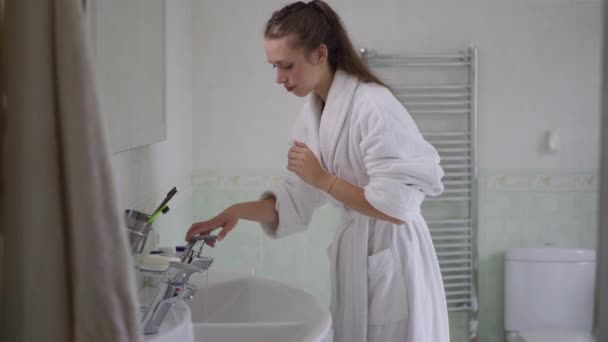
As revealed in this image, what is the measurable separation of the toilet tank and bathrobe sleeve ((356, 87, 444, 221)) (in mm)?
1722

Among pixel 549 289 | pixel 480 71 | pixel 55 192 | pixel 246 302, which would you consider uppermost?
pixel 480 71

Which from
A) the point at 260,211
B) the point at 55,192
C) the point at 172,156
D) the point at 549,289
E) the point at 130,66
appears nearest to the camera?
the point at 55,192

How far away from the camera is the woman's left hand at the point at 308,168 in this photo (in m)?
1.94

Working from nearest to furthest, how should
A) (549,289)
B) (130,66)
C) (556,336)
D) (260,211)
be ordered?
(130,66)
(260,211)
(556,336)
(549,289)

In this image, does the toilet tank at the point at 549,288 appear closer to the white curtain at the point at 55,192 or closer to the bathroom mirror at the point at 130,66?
the bathroom mirror at the point at 130,66

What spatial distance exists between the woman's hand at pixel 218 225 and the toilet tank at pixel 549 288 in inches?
73.7

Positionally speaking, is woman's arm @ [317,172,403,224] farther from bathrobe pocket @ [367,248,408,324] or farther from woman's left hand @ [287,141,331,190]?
bathrobe pocket @ [367,248,408,324]

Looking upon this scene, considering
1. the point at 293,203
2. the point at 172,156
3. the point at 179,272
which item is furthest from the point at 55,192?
the point at 172,156

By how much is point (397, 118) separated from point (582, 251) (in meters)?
1.96

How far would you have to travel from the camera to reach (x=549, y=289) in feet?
11.6

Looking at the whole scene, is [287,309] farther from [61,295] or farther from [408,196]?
[61,295]

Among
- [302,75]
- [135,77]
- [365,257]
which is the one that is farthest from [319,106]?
[135,77]

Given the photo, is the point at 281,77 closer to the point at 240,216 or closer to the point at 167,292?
the point at 240,216

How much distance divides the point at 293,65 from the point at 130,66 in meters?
0.46
